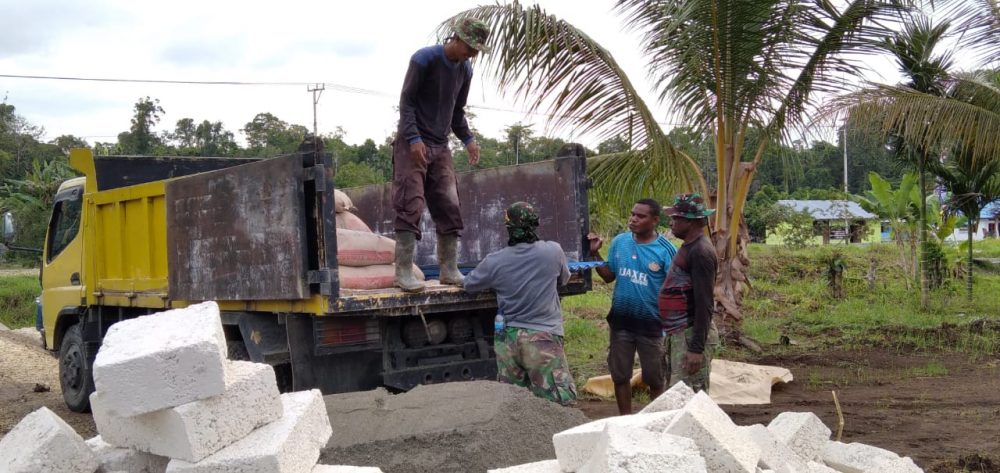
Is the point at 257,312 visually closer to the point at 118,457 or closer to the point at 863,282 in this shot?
the point at 118,457

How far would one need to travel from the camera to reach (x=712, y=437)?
3266 millimetres

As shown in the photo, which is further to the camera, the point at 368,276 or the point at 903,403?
the point at 903,403

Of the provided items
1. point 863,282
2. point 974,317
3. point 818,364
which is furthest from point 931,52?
point 863,282

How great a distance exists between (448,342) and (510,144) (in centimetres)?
2865

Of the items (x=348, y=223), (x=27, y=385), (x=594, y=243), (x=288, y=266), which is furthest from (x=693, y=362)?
(x=27, y=385)

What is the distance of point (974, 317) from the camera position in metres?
12.8

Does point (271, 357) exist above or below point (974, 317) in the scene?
above

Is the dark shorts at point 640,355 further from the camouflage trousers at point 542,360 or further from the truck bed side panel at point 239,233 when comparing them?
the truck bed side panel at point 239,233

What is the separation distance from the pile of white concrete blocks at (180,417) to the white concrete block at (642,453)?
38.7 inches

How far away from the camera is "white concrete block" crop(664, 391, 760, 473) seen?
Answer: 3270 mm

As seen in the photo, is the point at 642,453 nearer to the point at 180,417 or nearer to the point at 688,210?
the point at 180,417

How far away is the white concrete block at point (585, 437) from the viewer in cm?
328

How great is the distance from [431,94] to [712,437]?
9.21 ft

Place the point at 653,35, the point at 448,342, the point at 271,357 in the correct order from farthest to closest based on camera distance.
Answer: the point at 653,35 → the point at 448,342 → the point at 271,357
